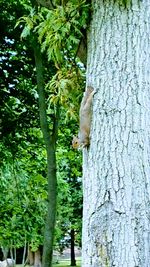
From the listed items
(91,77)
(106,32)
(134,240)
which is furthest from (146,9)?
(134,240)

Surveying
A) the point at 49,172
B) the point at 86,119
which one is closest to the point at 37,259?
the point at 49,172

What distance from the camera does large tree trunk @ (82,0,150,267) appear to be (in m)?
1.60

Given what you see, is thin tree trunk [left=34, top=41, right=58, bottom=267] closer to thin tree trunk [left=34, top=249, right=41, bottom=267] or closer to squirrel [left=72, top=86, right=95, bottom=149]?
squirrel [left=72, top=86, right=95, bottom=149]

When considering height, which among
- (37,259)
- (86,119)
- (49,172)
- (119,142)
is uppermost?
(49,172)

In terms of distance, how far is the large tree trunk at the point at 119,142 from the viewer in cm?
160

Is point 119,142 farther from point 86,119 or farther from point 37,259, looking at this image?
point 37,259

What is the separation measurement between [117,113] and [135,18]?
0.40m

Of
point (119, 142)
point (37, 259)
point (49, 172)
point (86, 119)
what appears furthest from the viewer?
point (37, 259)

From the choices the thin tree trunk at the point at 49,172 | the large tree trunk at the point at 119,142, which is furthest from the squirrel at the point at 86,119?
the thin tree trunk at the point at 49,172

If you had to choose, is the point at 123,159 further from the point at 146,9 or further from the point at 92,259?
the point at 146,9

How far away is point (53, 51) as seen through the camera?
1.99 metres

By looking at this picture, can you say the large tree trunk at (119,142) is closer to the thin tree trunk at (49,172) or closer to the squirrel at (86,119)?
the squirrel at (86,119)

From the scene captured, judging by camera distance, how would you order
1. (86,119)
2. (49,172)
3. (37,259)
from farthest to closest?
(37,259)
(49,172)
(86,119)

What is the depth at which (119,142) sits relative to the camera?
166 centimetres
